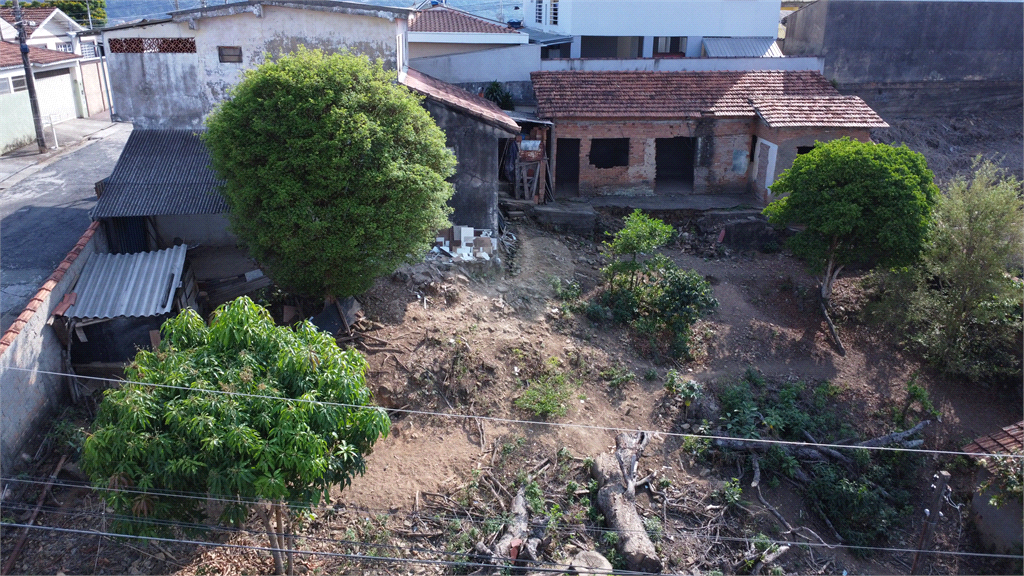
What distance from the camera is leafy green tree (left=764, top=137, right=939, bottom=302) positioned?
15.7 m

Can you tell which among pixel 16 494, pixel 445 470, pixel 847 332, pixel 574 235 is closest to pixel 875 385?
pixel 847 332

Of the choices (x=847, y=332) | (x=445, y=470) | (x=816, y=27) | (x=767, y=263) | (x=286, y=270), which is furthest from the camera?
(x=816, y=27)

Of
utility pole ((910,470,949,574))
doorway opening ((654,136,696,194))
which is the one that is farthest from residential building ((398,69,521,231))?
utility pole ((910,470,949,574))

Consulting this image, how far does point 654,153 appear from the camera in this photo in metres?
22.0

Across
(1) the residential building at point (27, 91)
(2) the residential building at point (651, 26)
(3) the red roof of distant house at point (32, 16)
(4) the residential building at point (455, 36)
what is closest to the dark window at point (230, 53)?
(4) the residential building at point (455, 36)

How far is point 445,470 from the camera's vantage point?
1180 cm

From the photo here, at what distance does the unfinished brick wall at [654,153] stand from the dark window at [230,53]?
918 cm

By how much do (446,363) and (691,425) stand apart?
4.83m

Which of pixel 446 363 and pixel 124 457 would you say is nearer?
pixel 124 457

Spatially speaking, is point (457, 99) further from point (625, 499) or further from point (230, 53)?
point (625, 499)

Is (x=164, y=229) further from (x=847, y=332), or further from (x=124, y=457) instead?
(x=847, y=332)

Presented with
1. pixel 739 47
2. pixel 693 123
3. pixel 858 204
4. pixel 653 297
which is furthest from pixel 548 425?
pixel 739 47

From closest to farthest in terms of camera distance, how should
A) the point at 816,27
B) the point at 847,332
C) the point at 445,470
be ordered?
1. the point at 445,470
2. the point at 847,332
3. the point at 816,27

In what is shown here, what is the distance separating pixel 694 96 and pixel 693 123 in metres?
1.02
